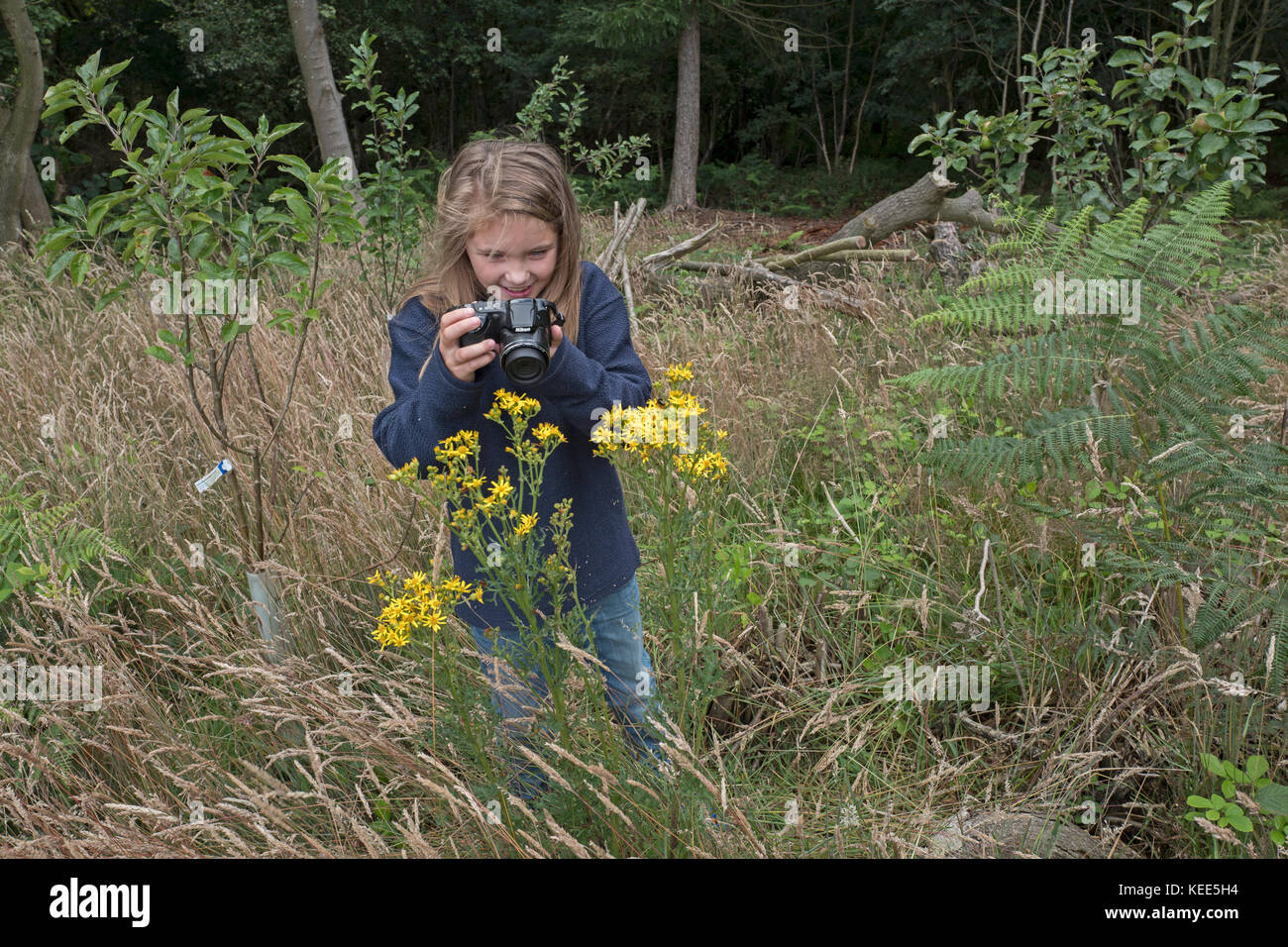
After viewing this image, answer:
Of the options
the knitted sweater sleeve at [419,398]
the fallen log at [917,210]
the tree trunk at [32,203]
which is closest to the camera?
the knitted sweater sleeve at [419,398]

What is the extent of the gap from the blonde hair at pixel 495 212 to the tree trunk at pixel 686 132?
1309cm

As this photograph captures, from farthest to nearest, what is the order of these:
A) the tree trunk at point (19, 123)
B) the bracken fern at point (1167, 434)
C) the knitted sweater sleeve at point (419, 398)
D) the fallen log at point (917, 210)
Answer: the tree trunk at point (19, 123) < the fallen log at point (917, 210) < the bracken fern at point (1167, 434) < the knitted sweater sleeve at point (419, 398)

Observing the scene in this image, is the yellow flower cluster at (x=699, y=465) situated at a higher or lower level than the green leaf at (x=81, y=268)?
lower

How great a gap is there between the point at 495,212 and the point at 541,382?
16.8 inches

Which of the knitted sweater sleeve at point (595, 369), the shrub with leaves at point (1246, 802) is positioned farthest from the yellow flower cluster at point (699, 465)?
→ the shrub with leaves at point (1246, 802)

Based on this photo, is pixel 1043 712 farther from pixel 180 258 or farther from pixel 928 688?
pixel 180 258

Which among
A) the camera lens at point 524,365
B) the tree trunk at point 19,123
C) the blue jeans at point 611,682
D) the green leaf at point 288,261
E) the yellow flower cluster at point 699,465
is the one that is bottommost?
the blue jeans at point 611,682

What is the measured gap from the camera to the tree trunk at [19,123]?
692 centimetres

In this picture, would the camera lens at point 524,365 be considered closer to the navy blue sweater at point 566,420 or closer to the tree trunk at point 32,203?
the navy blue sweater at point 566,420

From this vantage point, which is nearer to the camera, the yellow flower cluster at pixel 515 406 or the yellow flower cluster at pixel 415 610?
the yellow flower cluster at pixel 415 610

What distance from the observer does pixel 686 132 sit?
15.2 meters

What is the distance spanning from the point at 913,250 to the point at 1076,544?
4.14 m

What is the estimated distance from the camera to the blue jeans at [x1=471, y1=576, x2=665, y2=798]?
1.75m
